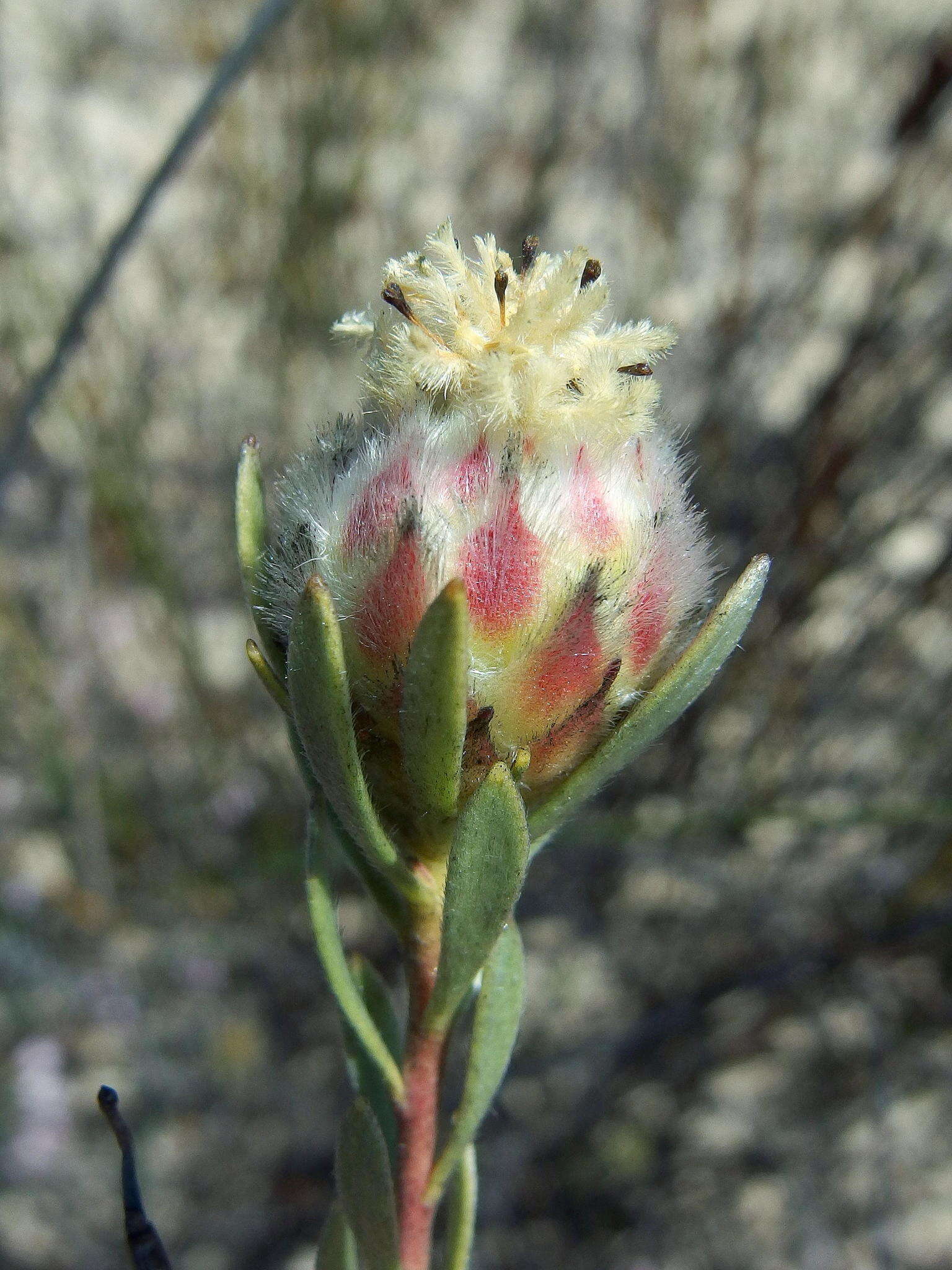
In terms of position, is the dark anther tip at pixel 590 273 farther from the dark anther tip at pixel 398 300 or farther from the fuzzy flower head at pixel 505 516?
the dark anther tip at pixel 398 300

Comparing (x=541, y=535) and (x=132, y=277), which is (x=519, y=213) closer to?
(x=132, y=277)

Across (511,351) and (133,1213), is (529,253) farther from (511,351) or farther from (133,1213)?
(133,1213)

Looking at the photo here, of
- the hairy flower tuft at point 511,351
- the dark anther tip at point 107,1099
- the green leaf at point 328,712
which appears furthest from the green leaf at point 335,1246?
the hairy flower tuft at point 511,351

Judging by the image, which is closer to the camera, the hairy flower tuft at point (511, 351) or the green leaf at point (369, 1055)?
the hairy flower tuft at point (511, 351)

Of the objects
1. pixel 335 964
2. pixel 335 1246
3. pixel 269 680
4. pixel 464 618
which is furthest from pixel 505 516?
pixel 335 1246

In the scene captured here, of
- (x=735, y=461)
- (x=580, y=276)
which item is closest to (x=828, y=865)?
(x=735, y=461)

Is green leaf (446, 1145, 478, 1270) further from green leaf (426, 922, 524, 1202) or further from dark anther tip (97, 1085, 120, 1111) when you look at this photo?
dark anther tip (97, 1085, 120, 1111)

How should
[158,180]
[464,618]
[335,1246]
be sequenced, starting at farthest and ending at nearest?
[158,180], [335,1246], [464,618]
